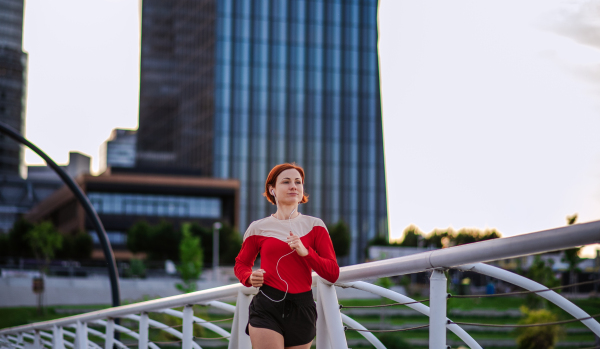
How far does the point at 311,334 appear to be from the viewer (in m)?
3.42

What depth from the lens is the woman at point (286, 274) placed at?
333cm

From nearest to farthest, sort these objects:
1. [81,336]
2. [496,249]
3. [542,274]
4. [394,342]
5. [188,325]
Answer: [496,249] < [188,325] < [81,336] < [394,342] < [542,274]

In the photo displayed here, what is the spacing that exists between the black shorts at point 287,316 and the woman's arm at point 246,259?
0.19 meters

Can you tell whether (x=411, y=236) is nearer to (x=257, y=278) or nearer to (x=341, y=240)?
(x=341, y=240)

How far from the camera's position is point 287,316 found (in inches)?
133

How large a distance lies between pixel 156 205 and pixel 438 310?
228ft

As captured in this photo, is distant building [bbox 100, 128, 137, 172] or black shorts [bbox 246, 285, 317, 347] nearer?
black shorts [bbox 246, 285, 317, 347]

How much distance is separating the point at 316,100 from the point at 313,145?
5.40m

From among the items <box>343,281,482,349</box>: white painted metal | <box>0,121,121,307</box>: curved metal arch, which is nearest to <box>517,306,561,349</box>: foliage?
<box>0,121,121,307</box>: curved metal arch

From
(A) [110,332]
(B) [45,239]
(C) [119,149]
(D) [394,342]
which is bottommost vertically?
(D) [394,342]

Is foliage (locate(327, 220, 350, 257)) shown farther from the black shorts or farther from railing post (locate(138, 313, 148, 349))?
the black shorts

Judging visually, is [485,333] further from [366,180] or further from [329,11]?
[329,11]

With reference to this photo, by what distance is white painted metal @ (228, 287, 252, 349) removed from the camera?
3990 mm

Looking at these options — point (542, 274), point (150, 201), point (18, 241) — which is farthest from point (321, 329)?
point (150, 201)
